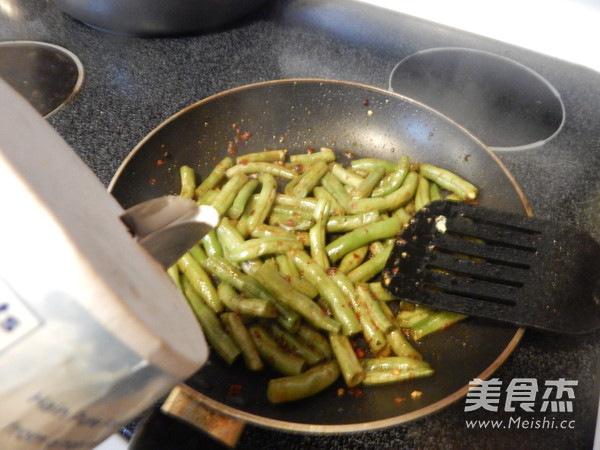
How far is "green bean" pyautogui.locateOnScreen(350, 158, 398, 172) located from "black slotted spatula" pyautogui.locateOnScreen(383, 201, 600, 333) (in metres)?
0.35

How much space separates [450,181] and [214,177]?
832mm

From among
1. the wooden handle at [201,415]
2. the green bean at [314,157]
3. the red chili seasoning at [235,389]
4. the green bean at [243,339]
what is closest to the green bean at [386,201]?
the green bean at [314,157]

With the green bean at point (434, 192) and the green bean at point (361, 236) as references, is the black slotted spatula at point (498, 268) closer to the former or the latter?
the green bean at point (361, 236)

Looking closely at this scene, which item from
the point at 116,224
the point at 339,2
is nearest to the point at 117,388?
the point at 116,224

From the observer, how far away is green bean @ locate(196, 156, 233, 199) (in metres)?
1.56

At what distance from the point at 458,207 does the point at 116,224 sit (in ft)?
3.45

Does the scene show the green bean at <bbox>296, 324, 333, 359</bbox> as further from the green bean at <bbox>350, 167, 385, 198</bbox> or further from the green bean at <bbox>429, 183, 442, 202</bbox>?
the green bean at <bbox>429, 183, 442, 202</bbox>

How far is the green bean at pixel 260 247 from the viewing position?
1394 mm

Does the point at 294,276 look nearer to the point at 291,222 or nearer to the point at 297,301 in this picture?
the point at 297,301

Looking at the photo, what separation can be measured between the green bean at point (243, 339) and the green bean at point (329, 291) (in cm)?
25

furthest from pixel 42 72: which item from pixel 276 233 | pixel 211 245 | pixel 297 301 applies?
pixel 297 301

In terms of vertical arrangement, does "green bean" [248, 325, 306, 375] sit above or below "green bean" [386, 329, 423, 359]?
above

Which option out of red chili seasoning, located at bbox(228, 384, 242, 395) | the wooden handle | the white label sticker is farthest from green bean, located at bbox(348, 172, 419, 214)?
the white label sticker

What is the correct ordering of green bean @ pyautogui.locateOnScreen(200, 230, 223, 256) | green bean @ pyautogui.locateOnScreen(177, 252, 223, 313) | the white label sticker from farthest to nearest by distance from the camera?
green bean @ pyautogui.locateOnScreen(200, 230, 223, 256), green bean @ pyautogui.locateOnScreen(177, 252, 223, 313), the white label sticker
